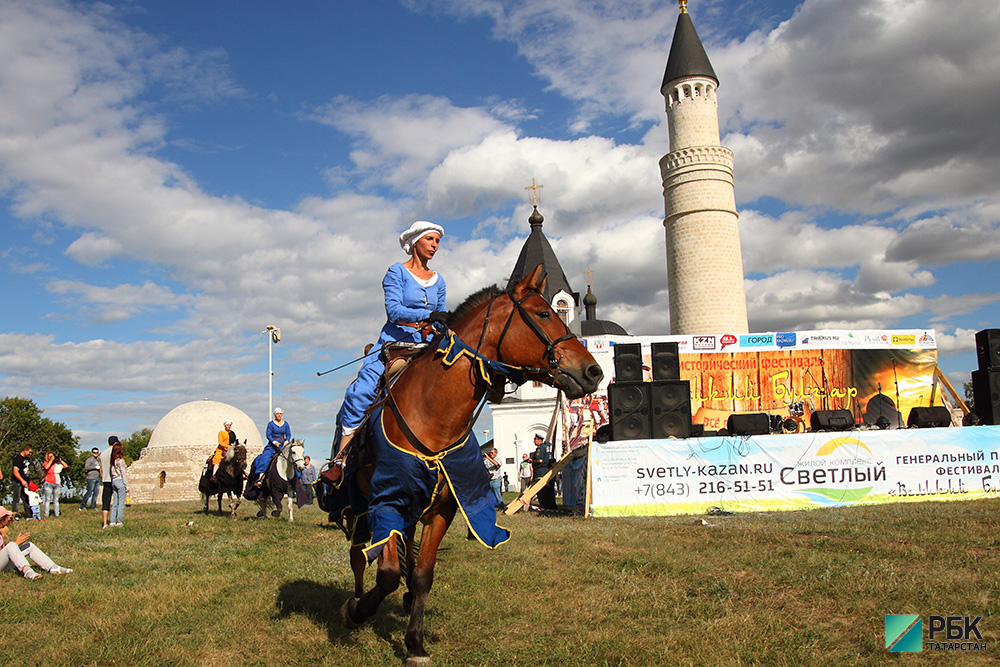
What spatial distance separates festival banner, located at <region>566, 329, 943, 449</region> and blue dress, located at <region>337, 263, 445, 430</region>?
1841 centimetres

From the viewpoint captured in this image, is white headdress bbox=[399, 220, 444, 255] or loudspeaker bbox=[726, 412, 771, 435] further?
loudspeaker bbox=[726, 412, 771, 435]

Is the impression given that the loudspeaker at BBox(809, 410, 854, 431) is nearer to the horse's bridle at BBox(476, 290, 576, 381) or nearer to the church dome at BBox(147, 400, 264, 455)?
the horse's bridle at BBox(476, 290, 576, 381)

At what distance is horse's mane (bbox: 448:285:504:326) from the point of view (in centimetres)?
464

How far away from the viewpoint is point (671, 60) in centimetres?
3947

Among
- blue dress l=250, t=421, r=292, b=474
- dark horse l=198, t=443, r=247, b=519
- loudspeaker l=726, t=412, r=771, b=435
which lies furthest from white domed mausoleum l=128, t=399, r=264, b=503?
loudspeaker l=726, t=412, r=771, b=435

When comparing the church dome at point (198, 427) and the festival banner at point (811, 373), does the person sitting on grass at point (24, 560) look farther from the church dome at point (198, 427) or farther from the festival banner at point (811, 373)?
the church dome at point (198, 427)

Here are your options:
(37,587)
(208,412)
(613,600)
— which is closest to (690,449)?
(613,600)

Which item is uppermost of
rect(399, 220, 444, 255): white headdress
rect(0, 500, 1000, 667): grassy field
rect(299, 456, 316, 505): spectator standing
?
rect(399, 220, 444, 255): white headdress

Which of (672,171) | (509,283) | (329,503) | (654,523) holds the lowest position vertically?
(654,523)

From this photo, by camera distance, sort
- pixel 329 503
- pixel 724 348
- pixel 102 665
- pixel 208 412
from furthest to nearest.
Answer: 1. pixel 208 412
2. pixel 724 348
3. pixel 329 503
4. pixel 102 665

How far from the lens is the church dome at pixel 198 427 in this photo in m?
35.8

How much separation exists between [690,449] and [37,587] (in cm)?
1121

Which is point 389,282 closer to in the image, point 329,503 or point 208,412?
point 329,503

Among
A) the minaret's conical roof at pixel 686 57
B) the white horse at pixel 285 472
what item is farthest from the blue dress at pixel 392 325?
the minaret's conical roof at pixel 686 57
